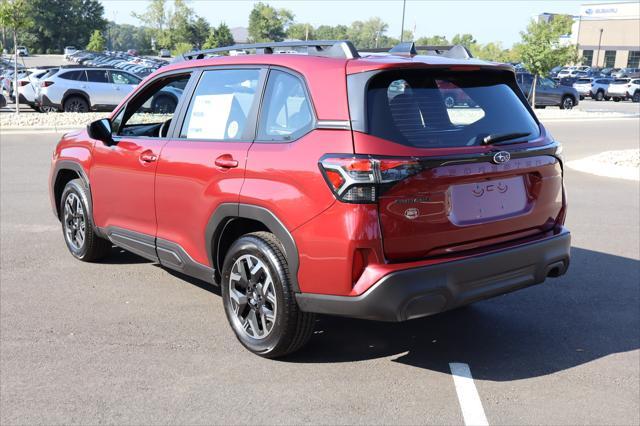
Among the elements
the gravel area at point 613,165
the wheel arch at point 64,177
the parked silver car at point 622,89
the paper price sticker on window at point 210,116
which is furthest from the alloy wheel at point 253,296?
the parked silver car at point 622,89

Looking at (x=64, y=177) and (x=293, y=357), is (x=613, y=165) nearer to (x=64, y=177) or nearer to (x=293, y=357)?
(x=64, y=177)

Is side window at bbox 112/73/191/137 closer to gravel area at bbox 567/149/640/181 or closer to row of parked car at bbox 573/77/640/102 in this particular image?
gravel area at bbox 567/149/640/181

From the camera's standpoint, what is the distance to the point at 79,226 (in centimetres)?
637

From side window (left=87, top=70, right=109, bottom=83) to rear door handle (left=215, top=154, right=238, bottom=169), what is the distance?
778 inches

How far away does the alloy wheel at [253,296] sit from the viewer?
13.8 ft

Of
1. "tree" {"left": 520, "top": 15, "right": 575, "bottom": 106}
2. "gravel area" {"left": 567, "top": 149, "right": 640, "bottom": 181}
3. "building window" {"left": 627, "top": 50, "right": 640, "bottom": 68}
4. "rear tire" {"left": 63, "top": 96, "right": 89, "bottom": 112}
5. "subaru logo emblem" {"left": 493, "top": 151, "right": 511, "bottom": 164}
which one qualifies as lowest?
"gravel area" {"left": 567, "top": 149, "right": 640, "bottom": 181}

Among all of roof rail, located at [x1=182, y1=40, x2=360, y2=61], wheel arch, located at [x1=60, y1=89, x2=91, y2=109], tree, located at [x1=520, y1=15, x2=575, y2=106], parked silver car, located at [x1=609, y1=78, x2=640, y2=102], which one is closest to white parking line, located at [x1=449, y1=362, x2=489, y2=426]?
roof rail, located at [x1=182, y1=40, x2=360, y2=61]

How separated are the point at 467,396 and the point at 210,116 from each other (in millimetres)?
2484

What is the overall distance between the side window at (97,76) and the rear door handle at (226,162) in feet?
64.8

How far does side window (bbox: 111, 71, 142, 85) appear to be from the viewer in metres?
23.0

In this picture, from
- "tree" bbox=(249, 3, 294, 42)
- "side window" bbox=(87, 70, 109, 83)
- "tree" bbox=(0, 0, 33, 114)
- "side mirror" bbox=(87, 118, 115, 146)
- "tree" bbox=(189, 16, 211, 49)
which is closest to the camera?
"side mirror" bbox=(87, 118, 115, 146)

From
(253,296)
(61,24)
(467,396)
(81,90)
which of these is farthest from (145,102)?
(61,24)

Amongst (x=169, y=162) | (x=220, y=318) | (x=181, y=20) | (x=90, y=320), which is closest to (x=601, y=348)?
(x=220, y=318)

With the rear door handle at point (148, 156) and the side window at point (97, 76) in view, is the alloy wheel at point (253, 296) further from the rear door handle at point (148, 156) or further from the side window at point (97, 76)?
the side window at point (97, 76)
